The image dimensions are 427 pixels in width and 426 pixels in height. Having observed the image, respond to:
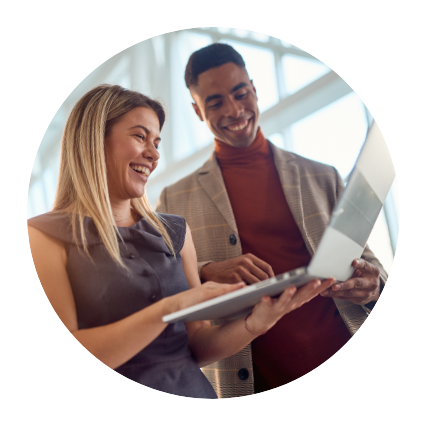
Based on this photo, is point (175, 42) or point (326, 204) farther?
point (175, 42)

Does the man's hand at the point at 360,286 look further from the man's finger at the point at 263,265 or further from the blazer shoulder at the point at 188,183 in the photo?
the blazer shoulder at the point at 188,183

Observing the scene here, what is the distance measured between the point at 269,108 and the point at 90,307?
2.43 feet

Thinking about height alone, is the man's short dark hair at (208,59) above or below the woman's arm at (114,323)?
above

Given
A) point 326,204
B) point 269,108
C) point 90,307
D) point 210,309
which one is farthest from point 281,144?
point 90,307

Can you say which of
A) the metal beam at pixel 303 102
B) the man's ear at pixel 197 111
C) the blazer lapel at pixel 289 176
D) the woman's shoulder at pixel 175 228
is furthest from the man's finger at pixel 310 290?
the man's ear at pixel 197 111

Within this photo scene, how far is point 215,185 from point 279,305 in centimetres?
38

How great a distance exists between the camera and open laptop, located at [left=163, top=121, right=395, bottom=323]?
38.0 inches

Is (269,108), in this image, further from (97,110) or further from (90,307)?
(90,307)

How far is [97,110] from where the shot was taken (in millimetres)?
1161

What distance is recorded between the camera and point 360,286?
3.94ft

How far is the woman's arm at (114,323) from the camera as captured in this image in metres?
1.04

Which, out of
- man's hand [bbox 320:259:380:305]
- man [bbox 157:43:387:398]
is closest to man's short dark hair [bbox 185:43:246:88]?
man [bbox 157:43:387:398]

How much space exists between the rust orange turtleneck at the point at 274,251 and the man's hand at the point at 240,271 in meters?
0.02

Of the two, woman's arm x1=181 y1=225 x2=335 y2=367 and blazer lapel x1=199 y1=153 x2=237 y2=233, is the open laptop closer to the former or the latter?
woman's arm x1=181 y1=225 x2=335 y2=367
